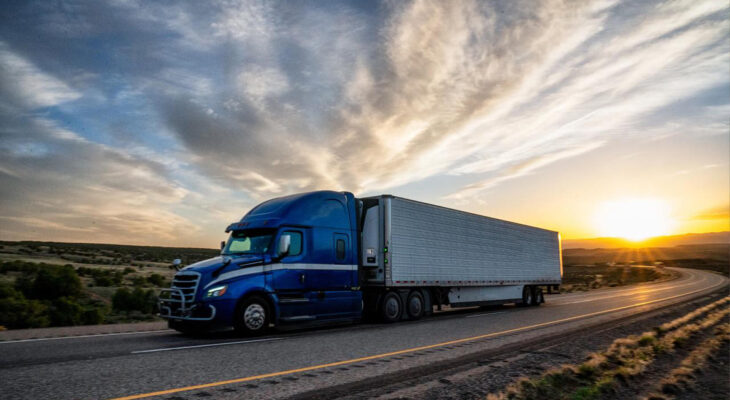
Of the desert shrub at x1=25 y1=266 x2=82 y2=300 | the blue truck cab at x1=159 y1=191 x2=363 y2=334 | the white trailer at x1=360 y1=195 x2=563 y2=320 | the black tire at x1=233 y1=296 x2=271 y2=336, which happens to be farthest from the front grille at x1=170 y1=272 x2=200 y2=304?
the desert shrub at x1=25 y1=266 x2=82 y2=300

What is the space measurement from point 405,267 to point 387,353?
22.0 ft

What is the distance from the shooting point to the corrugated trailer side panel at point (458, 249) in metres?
15.2

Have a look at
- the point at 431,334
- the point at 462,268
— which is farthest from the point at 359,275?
the point at 462,268

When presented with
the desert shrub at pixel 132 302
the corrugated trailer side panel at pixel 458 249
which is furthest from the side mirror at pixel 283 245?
the desert shrub at pixel 132 302

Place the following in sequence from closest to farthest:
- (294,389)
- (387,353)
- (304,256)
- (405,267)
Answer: (294,389)
(387,353)
(304,256)
(405,267)

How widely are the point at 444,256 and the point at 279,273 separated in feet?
24.4

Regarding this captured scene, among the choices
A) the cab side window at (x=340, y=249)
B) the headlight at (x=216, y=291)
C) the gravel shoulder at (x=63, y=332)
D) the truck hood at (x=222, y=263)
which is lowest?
the gravel shoulder at (x=63, y=332)

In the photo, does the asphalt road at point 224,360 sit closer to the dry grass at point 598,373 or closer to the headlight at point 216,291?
the headlight at point 216,291

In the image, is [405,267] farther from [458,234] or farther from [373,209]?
[458,234]

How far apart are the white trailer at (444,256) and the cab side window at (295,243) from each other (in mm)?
2969

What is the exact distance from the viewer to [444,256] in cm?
1714

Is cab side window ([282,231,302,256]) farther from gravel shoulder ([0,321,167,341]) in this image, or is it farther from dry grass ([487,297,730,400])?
dry grass ([487,297,730,400])

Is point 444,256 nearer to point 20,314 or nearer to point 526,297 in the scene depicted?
point 526,297

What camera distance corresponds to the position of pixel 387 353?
8.53 m
